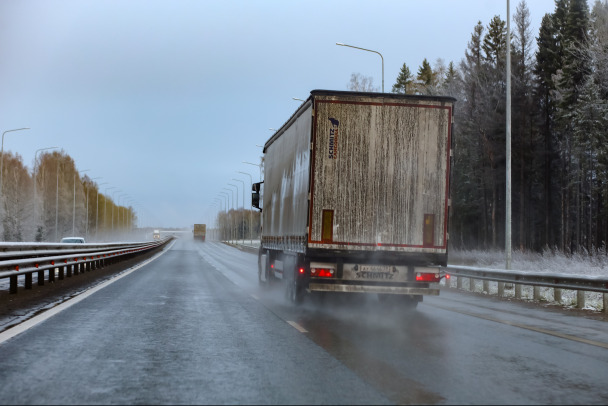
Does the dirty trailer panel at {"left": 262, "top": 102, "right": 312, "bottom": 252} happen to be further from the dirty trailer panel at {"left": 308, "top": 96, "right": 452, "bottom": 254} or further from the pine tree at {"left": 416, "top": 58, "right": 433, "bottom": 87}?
the pine tree at {"left": 416, "top": 58, "right": 433, "bottom": 87}

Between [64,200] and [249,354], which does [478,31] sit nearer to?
[249,354]

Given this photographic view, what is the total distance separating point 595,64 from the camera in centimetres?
4003

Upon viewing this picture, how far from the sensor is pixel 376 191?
1220 centimetres

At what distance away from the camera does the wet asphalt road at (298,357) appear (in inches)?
227

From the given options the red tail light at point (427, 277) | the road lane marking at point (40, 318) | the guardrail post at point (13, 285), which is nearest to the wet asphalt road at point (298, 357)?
the road lane marking at point (40, 318)

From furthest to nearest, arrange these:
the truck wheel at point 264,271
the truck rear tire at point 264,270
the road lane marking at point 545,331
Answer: the truck wheel at point 264,271 → the truck rear tire at point 264,270 → the road lane marking at point 545,331

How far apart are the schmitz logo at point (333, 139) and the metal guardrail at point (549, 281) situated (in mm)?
3499

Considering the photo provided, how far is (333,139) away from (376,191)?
46.3 inches

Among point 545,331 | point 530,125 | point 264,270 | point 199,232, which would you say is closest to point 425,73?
point 530,125

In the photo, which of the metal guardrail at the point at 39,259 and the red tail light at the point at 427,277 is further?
the metal guardrail at the point at 39,259

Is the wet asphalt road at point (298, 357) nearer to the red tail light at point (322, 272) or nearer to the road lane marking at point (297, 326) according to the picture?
the road lane marking at point (297, 326)

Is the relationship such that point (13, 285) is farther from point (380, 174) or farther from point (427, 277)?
point (427, 277)

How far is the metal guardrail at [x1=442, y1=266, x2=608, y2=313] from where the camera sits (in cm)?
1413

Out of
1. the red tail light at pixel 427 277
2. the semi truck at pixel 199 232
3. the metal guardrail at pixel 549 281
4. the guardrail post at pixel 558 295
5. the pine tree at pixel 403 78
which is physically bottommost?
the guardrail post at pixel 558 295
